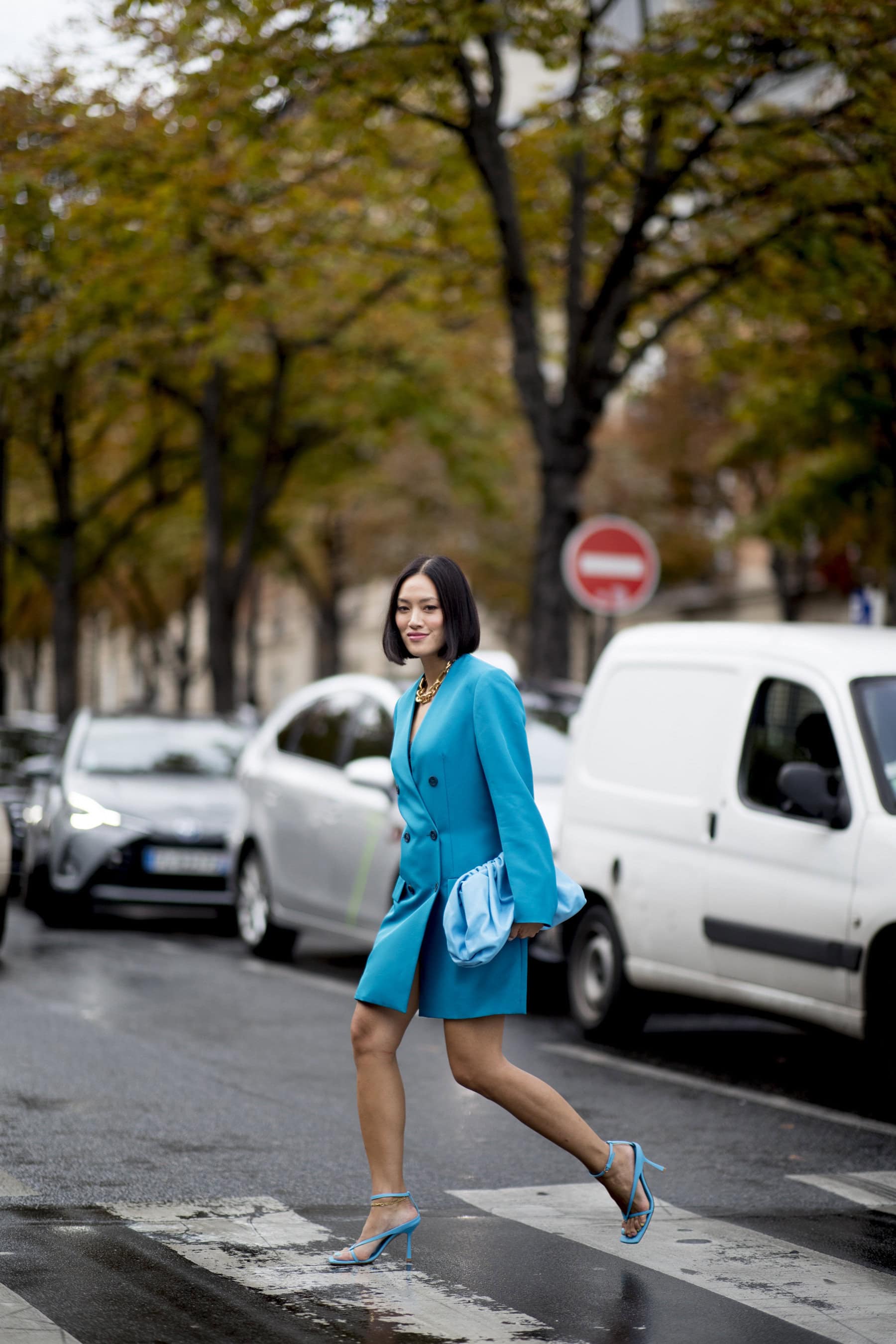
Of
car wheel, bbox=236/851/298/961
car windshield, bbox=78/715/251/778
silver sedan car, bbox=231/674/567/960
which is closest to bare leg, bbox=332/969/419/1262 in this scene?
silver sedan car, bbox=231/674/567/960

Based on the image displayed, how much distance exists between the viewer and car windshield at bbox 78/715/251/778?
599 inches

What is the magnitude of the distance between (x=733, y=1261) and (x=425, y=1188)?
1225 millimetres

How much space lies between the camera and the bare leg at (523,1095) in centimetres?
500

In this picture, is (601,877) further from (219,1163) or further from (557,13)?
(557,13)

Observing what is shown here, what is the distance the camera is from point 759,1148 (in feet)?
22.7

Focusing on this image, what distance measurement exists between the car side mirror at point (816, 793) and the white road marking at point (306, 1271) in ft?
9.26

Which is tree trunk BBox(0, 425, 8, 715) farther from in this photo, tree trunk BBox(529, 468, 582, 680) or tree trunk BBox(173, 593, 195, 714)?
tree trunk BBox(529, 468, 582, 680)

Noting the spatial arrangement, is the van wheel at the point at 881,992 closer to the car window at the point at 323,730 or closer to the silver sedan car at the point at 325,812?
the silver sedan car at the point at 325,812

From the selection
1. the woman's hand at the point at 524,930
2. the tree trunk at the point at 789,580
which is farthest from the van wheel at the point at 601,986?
the tree trunk at the point at 789,580

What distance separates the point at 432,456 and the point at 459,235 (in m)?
18.6

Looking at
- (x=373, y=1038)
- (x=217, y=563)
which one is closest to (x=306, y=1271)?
(x=373, y=1038)

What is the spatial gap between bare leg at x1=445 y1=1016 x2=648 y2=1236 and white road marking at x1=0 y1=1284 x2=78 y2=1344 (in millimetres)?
1130

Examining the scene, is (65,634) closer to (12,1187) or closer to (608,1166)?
(12,1187)

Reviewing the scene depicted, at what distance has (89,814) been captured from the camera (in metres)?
14.4
